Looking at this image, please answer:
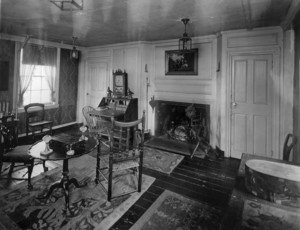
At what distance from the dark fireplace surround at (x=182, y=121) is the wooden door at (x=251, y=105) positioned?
2.35ft

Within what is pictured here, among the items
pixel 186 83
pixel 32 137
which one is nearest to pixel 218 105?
pixel 186 83

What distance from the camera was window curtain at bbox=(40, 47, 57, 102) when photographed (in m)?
5.26

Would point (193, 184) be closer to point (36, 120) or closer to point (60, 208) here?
point (60, 208)

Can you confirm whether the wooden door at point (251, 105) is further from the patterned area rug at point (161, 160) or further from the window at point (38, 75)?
the window at point (38, 75)

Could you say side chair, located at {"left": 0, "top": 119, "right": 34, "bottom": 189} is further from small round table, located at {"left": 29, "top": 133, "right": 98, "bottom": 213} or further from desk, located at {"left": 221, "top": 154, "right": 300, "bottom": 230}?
desk, located at {"left": 221, "top": 154, "right": 300, "bottom": 230}

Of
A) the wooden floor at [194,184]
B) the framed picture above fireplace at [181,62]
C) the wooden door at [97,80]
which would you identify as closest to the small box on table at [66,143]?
the wooden floor at [194,184]

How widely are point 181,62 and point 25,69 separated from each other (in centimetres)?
394

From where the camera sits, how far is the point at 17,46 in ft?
15.4

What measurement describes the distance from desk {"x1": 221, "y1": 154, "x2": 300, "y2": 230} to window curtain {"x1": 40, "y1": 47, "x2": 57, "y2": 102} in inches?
224

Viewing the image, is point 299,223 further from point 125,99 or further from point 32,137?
point 32,137

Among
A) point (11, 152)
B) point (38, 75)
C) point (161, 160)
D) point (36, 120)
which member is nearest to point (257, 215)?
point (161, 160)

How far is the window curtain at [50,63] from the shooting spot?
5.26 meters

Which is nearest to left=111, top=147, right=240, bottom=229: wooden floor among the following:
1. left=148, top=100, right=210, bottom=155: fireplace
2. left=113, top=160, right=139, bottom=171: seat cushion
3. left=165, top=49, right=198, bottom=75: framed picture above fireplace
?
left=113, top=160, right=139, bottom=171: seat cushion

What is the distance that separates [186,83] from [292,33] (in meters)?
2.14
